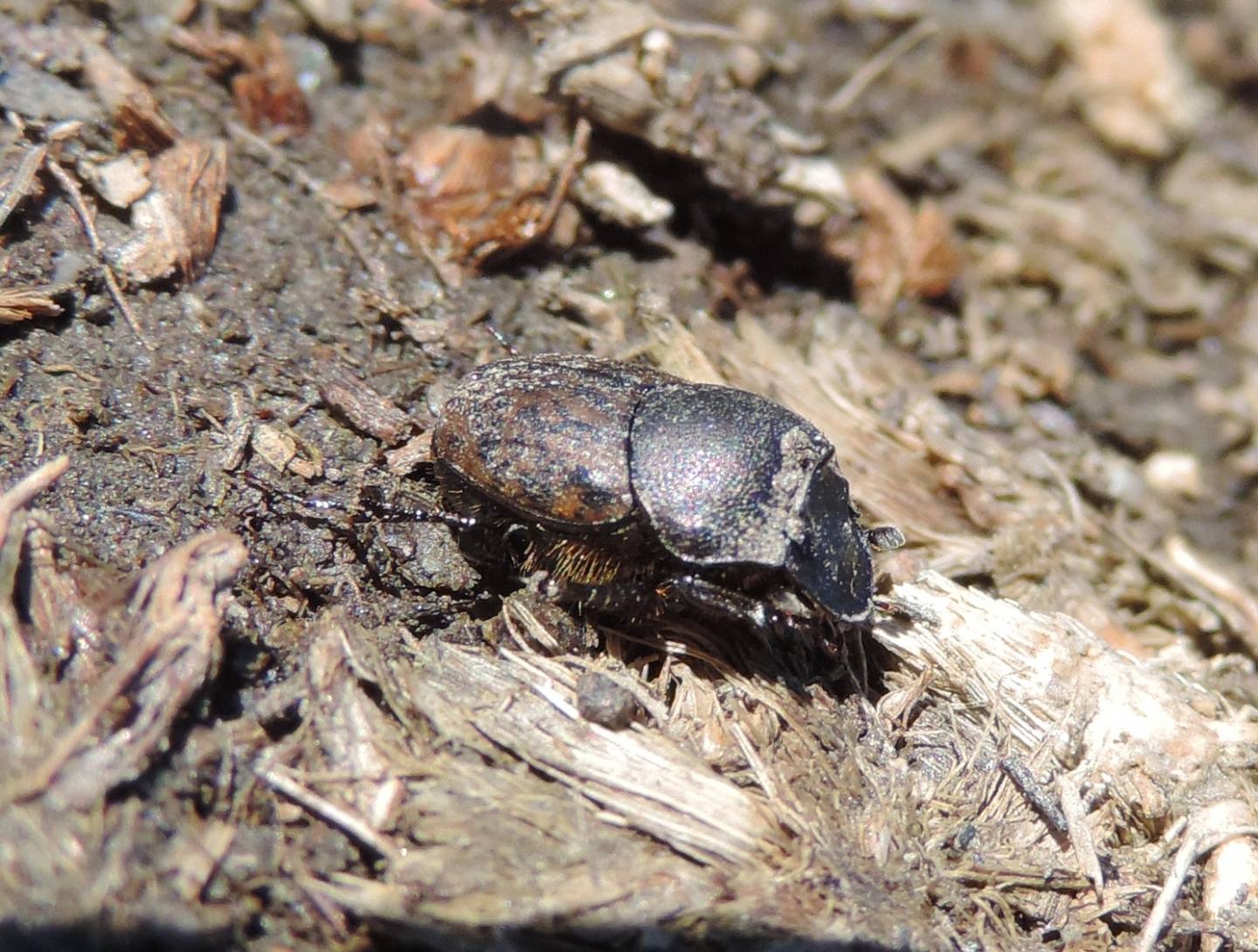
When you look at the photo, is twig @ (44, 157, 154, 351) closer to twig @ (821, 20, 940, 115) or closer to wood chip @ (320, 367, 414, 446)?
wood chip @ (320, 367, 414, 446)

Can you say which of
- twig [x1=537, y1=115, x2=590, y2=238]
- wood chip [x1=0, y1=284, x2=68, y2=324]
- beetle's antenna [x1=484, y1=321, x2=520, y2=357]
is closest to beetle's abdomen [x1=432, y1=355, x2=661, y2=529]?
beetle's antenna [x1=484, y1=321, x2=520, y2=357]

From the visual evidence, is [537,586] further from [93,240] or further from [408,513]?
[93,240]

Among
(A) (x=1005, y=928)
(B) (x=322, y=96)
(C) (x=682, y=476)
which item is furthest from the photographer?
(B) (x=322, y=96)

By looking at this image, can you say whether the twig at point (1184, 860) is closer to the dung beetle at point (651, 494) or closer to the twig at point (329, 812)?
the dung beetle at point (651, 494)

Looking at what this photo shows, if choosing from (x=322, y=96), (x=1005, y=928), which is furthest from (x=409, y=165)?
(x=1005, y=928)

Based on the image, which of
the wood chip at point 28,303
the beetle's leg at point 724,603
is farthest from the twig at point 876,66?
the wood chip at point 28,303

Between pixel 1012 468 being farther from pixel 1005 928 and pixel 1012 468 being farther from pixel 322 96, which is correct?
pixel 322 96

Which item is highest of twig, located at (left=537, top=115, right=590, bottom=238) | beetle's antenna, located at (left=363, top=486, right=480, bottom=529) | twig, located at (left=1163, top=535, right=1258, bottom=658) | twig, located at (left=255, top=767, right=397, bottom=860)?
twig, located at (left=537, top=115, right=590, bottom=238)
